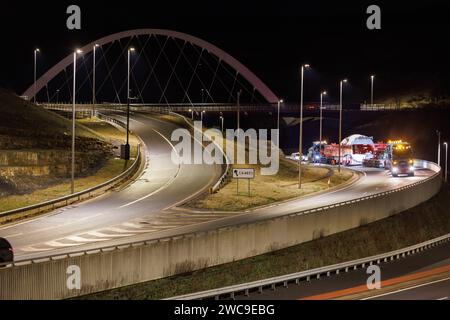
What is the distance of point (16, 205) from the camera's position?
42438mm

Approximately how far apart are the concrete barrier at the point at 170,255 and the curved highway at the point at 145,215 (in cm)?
390

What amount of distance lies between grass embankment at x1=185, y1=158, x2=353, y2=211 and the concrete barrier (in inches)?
302

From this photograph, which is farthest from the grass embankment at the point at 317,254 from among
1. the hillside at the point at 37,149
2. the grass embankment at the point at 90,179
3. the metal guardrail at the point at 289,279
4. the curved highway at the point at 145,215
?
the hillside at the point at 37,149

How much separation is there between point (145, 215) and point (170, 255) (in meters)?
12.3

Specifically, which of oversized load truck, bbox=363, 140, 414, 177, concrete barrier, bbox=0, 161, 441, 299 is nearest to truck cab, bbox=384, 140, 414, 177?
oversized load truck, bbox=363, 140, 414, 177

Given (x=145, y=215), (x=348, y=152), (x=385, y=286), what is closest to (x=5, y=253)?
(x=145, y=215)

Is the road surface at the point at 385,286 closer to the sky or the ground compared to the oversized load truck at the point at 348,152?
closer to the ground

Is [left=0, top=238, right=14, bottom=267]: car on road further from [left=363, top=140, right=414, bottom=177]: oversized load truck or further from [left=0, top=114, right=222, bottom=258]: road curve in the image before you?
[left=363, top=140, right=414, bottom=177]: oversized load truck

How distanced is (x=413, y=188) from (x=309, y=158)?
136ft

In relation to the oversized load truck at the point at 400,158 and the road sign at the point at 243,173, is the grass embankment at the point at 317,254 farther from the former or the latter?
the oversized load truck at the point at 400,158

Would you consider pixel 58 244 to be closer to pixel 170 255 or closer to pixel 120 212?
pixel 170 255

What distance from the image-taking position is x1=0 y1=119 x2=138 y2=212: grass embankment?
43.6m

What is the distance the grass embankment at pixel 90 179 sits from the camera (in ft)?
143
